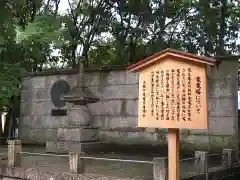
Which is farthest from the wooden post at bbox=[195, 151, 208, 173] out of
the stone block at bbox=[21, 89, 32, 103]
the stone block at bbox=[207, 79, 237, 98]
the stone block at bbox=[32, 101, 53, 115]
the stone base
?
the stone block at bbox=[21, 89, 32, 103]

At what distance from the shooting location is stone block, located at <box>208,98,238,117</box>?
40.1ft

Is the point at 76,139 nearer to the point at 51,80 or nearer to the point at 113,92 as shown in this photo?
the point at 113,92

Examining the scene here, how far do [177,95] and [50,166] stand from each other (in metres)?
4.93

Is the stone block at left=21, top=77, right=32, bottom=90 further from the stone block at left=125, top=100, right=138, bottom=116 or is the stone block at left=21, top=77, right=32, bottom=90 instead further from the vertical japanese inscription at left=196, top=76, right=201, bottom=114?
the vertical japanese inscription at left=196, top=76, right=201, bottom=114

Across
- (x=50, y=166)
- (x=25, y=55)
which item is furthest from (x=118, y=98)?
(x=50, y=166)

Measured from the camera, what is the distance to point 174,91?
21.6 feet

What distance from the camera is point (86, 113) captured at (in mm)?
13094

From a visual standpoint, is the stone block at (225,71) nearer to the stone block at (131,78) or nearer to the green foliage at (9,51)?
the stone block at (131,78)

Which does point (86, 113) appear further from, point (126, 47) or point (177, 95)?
point (126, 47)

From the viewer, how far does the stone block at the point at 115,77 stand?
48.0 ft

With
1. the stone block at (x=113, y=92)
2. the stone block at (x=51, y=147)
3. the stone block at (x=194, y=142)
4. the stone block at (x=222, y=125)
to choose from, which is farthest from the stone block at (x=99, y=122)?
the stone block at (x=222, y=125)

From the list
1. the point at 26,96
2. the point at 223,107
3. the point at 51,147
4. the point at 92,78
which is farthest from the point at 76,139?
the point at 26,96

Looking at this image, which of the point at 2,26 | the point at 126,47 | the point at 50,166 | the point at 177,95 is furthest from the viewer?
the point at 126,47

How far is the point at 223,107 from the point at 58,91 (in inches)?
294
